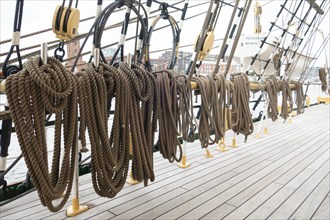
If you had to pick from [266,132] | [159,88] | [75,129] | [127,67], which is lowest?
[266,132]

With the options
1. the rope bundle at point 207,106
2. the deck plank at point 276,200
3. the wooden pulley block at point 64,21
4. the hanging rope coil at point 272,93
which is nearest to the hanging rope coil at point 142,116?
the rope bundle at point 207,106

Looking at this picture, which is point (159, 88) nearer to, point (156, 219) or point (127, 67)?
point (127, 67)

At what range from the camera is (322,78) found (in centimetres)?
458

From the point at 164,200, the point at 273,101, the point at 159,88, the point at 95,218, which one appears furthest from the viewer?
the point at 273,101

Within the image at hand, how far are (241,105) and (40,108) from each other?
1492 millimetres

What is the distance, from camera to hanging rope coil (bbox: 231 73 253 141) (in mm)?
1964

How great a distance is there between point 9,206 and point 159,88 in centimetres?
118

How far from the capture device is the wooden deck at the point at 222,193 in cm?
161

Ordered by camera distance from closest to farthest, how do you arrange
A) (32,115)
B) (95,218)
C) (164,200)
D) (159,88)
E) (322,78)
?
(32,115), (159,88), (95,218), (164,200), (322,78)

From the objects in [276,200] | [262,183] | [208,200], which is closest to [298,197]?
[276,200]

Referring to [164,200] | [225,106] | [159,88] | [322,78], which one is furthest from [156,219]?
[322,78]

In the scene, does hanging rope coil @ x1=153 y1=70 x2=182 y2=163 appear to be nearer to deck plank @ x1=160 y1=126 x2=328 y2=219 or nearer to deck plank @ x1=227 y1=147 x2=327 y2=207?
deck plank @ x1=160 y1=126 x2=328 y2=219

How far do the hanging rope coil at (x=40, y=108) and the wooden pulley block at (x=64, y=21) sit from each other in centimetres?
68

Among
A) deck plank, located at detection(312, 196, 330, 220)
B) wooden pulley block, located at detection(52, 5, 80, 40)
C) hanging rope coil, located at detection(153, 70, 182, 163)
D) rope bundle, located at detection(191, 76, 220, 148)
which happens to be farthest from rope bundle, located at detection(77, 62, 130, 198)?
deck plank, located at detection(312, 196, 330, 220)
